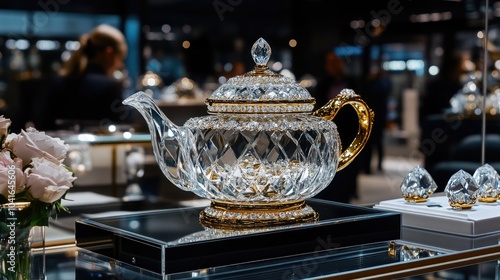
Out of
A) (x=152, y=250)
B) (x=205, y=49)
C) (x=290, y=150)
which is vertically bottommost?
(x=152, y=250)

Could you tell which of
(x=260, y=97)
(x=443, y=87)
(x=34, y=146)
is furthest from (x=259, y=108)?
Answer: (x=443, y=87)

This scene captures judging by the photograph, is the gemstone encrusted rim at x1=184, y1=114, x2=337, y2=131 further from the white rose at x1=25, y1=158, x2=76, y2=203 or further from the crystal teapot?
the white rose at x1=25, y1=158, x2=76, y2=203

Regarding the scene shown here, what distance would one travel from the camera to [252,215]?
1.11 metres

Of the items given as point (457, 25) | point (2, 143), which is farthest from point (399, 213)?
point (457, 25)

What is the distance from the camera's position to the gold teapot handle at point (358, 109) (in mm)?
1203

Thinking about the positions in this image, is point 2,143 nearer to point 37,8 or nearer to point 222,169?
point 222,169

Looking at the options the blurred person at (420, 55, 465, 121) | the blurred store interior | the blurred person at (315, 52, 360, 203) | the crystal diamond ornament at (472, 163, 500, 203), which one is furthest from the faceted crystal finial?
the blurred person at (420, 55, 465, 121)

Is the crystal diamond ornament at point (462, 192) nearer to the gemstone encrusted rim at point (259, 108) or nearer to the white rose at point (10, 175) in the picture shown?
the gemstone encrusted rim at point (259, 108)

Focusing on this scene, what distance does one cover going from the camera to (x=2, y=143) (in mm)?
993

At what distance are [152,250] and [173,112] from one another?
2.39 metres

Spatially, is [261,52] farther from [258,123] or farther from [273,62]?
[273,62]

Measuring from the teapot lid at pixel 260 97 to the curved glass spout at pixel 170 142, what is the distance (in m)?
0.06

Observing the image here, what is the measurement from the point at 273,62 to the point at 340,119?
0.43 m

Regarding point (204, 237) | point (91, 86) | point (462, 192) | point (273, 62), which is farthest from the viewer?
point (273, 62)
